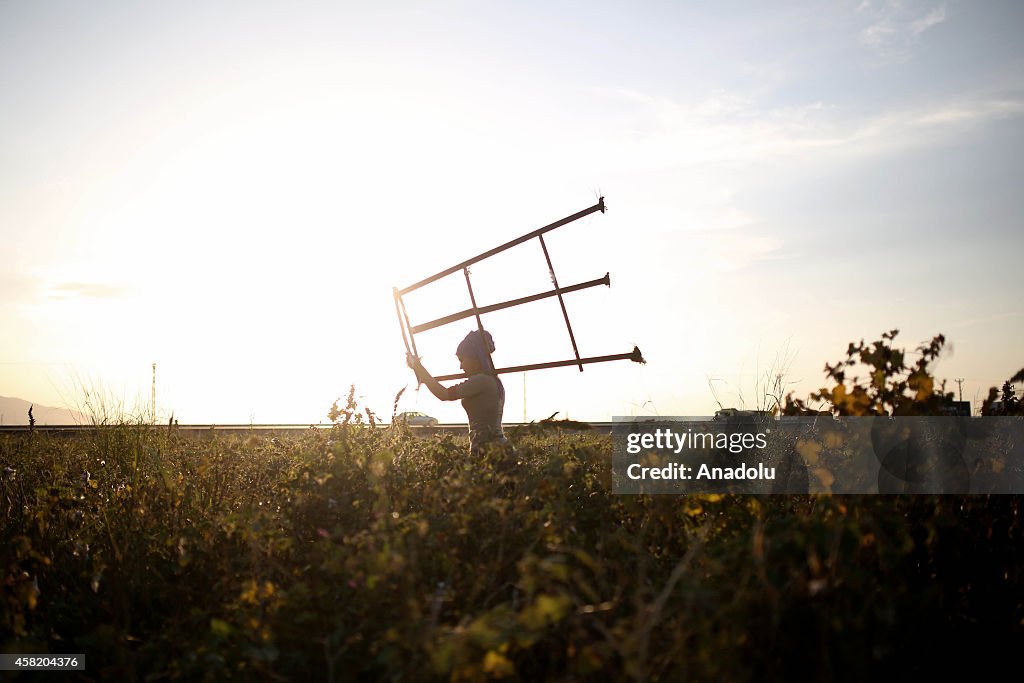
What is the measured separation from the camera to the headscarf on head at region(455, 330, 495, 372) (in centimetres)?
716

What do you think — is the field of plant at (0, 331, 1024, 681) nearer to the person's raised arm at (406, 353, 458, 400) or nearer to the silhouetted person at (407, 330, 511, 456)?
the silhouetted person at (407, 330, 511, 456)

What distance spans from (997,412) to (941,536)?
1.35m

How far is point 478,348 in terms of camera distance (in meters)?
7.19

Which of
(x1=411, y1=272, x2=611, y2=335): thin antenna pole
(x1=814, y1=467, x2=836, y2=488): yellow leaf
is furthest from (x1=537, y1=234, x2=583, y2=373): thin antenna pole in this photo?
(x1=814, y1=467, x2=836, y2=488): yellow leaf

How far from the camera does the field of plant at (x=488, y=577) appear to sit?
8.34 feet

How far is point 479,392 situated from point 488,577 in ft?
10.2

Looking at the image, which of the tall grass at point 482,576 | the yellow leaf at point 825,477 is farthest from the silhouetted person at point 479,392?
the yellow leaf at point 825,477

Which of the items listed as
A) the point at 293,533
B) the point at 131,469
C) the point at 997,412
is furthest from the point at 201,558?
the point at 997,412

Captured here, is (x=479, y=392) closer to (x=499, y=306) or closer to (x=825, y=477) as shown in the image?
(x=499, y=306)

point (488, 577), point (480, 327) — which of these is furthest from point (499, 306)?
point (488, 577)

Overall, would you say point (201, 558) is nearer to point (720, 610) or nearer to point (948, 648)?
point (720, 610)

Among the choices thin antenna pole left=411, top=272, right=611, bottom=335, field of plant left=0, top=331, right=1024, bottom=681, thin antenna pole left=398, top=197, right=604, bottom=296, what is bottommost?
field of plant left=0, top=331, right=1024, bottom=681

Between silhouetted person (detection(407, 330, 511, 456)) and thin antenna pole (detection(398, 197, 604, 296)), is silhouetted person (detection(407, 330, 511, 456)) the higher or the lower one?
the lower one

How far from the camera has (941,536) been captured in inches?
159
